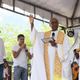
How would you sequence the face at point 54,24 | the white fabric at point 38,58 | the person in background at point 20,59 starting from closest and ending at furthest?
the face at point 54,24 → the white fabric at point 38,58 → the person in background at point 20,59

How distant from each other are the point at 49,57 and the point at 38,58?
17cm

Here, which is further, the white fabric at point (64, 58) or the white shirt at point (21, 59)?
the white shirt at point (21, 59)

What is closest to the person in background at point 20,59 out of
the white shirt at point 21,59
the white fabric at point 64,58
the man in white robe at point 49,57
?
the white shirt at point 21,59

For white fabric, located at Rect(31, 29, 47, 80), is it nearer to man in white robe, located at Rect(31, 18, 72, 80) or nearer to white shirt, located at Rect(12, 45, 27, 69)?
man in white robe, located at Rect(31, 18, 72, 80)

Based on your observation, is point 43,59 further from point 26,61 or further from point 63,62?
point 26,61

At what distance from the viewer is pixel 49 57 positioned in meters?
5.15

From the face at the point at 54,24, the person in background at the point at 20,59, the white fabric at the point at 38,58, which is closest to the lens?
the face at the point at 54,24

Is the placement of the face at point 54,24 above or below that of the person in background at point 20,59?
above

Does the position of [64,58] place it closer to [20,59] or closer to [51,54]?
[51,54]

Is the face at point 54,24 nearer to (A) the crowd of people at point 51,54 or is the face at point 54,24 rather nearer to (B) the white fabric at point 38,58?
Result: (A) the crowd of people at point 51,54

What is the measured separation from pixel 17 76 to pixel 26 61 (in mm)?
316

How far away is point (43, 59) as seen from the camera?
17.1 ft

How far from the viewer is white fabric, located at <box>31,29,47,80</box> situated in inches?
204

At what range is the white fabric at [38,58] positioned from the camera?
5180 millimetres
